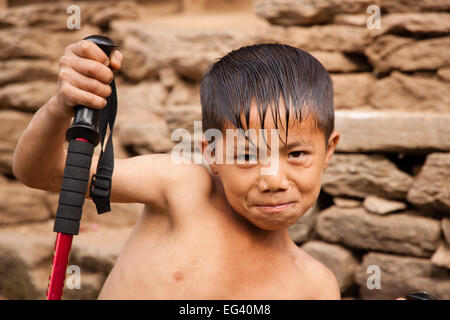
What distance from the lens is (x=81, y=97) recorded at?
3.59ft

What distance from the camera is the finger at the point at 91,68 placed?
3.64ft

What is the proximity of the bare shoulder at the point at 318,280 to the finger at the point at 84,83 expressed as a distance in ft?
2.65

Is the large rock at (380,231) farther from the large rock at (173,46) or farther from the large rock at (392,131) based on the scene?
the large rock at (173,46)

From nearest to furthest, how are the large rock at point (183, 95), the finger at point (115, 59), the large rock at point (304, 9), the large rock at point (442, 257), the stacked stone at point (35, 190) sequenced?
the finger at point (115, 59)
the large rock at point (442, 257)
the large rock at point (304, 9)
the stacked stone at point (35, 190)
the large rock at point (183, 95)

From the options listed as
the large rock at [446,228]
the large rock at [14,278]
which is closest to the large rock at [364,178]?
the large rock at [446,228]

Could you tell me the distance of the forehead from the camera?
1.33m

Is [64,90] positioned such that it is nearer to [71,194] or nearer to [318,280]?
[71,194]

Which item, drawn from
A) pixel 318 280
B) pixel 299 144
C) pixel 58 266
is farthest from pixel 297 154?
pixel 58 266

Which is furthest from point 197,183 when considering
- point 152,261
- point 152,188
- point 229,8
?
point 229,8

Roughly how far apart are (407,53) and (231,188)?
76.2 inches

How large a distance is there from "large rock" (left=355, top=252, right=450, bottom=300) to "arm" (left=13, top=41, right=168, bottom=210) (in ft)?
5.34

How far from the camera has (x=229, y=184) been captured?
138cm
